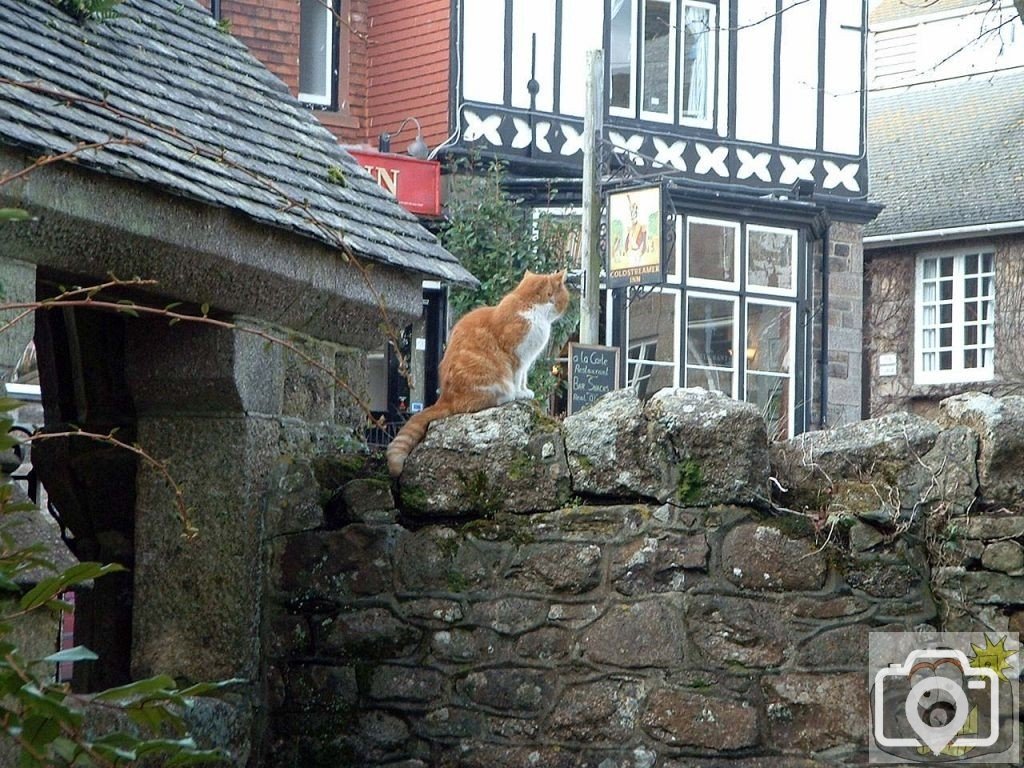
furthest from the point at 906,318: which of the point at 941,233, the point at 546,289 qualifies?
the point at 546,289

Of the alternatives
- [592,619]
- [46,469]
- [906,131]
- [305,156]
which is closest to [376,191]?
[305,156]

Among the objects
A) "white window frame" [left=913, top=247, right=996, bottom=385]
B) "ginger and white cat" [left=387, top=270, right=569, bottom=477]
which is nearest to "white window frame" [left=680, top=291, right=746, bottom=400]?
"white window frame" [left=913, top=247, right=996, bottom=385]

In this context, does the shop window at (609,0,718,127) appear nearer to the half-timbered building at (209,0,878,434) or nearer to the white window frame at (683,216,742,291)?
the half-timbered building at (209,0,878,434)

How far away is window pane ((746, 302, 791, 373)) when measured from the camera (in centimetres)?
1780

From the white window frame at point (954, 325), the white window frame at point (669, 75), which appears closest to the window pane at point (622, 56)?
the white window frame at point (669, 75)

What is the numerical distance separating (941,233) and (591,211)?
9850mm

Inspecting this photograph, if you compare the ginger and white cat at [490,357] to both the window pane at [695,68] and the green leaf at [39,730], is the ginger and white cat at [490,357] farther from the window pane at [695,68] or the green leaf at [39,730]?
the window pane at [695,68]

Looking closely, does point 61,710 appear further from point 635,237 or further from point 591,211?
point 635,237

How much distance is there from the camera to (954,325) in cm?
2186

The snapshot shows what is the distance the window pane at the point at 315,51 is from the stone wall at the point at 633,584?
1162 centimetres

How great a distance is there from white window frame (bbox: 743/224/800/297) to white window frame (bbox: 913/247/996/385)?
15.4 feet

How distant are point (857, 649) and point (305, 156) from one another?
2.74 metres

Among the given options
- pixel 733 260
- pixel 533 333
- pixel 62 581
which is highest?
pixel 733 260

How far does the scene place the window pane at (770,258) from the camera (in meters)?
17.7
